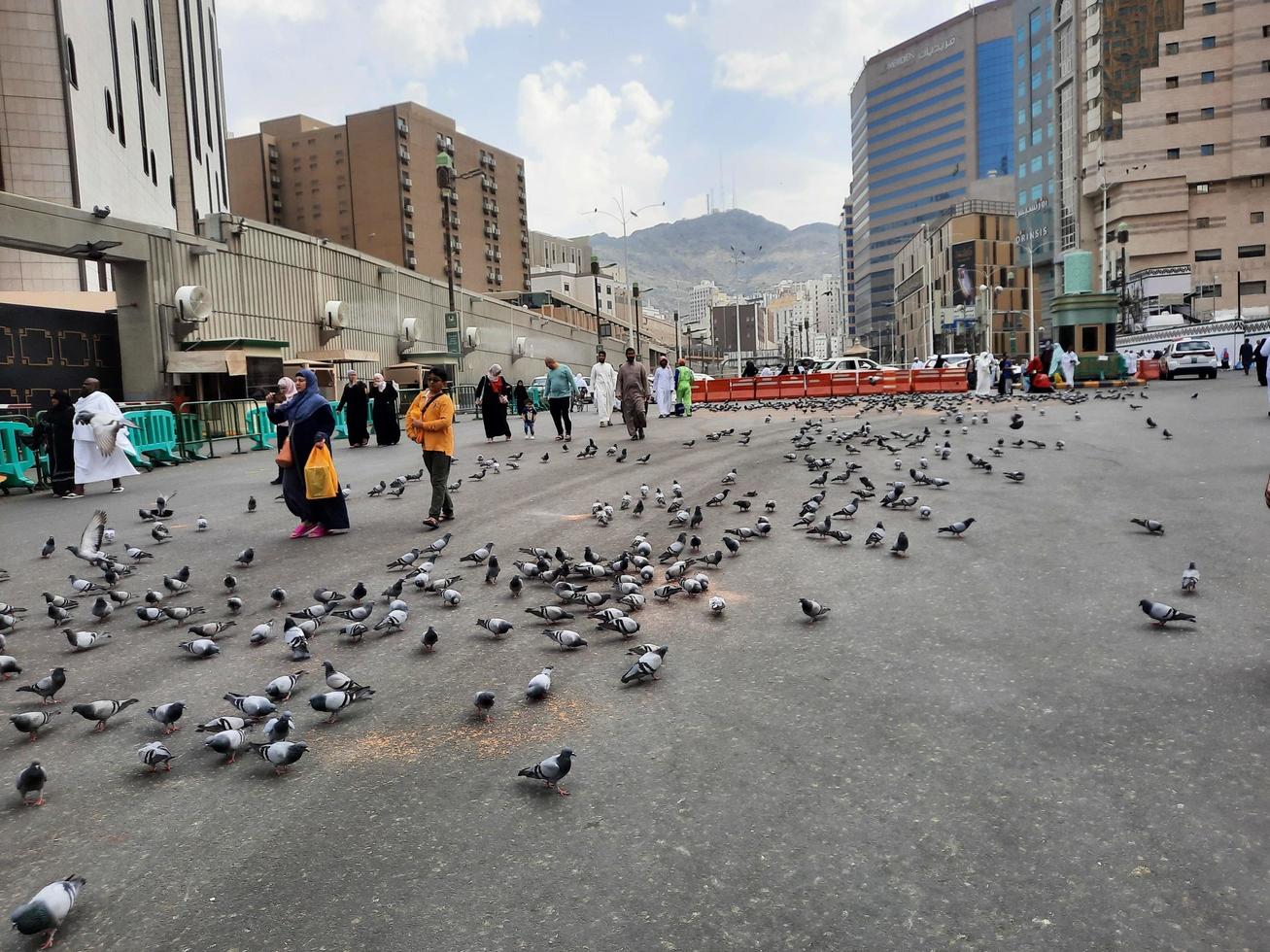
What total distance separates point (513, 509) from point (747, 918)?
29.2 feet

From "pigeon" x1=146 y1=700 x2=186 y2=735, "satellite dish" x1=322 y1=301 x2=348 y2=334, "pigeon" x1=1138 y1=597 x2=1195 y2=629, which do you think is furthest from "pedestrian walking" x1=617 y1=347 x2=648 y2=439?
"satellite dish" x1=322 y1=301 x2=348 y2=334

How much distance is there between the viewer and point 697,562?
776 cm

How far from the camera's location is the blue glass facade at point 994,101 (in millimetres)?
156625

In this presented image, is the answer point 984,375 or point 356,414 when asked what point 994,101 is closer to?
point 984,375

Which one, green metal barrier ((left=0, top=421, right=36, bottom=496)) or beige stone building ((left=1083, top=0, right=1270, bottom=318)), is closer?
green metal barrier ((left=0, top=421, right=36, bottom=496))

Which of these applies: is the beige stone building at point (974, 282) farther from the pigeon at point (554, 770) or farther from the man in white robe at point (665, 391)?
the pigeon at point (554, 770)

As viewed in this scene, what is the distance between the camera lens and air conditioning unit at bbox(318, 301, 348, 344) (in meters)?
39.4

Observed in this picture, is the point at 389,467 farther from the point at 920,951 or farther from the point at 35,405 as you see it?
the point at 920,951

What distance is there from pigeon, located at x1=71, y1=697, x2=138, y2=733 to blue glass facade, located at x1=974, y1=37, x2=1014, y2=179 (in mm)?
176677

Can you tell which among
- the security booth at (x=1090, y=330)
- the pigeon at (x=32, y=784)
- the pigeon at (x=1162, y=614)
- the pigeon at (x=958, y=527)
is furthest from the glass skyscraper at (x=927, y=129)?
the pigeon at (x=32, y=784)

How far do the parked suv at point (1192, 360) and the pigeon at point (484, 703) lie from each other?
47.9m

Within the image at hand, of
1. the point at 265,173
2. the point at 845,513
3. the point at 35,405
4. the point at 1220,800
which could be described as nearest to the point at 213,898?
the point at 1220,800

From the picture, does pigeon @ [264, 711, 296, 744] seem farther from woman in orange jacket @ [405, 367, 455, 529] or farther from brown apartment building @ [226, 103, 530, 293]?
brown apartment building @ [226, 103, 530, 293]

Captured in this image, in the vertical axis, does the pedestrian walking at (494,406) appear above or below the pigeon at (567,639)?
above
